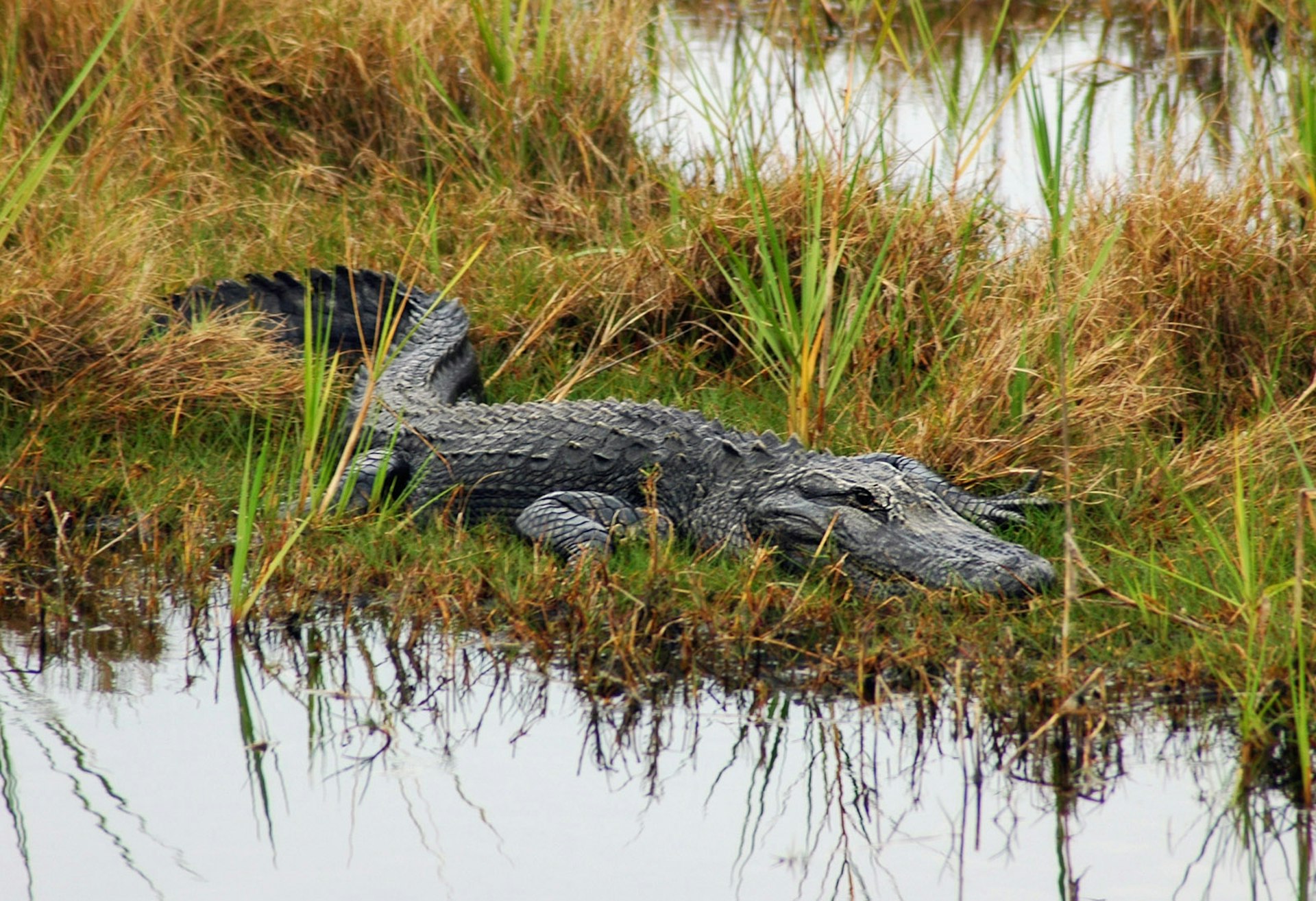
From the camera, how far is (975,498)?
4.11 m

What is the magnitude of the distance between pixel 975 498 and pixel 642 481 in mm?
931

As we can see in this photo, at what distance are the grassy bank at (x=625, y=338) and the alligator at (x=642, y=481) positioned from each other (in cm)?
11

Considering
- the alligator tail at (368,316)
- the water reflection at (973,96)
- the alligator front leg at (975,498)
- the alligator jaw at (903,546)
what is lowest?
the alligator jaw at (903,546)

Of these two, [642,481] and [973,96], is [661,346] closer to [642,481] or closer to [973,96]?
[642,481]

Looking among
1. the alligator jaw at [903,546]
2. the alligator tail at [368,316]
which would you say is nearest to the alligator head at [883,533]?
the alligator jaw at [903,546]

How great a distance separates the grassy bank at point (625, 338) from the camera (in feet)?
11.2

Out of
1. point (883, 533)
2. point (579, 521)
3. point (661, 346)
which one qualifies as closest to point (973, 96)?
point (661, 346)

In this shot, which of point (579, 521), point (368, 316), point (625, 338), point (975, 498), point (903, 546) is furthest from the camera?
point (625, 338)

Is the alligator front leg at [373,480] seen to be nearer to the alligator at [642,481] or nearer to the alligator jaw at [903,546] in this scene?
the alligator at [642,481]

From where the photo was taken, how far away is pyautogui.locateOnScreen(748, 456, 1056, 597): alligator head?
3551mm

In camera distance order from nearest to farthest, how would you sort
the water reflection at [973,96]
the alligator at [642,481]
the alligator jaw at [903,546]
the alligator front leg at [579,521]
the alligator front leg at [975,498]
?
the alligator jaw at [903,546], the alligator at [642,481], the alligator front leg at [579,521], the alligator front leg at [975,498], the water reflection at [973,96]

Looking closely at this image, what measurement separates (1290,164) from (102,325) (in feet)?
12.4

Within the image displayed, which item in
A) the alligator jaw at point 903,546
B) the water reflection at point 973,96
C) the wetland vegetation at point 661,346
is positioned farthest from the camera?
the water reflection at point 973,96

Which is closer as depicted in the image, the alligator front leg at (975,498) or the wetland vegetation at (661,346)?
the wetland vegetation at (661,346)
